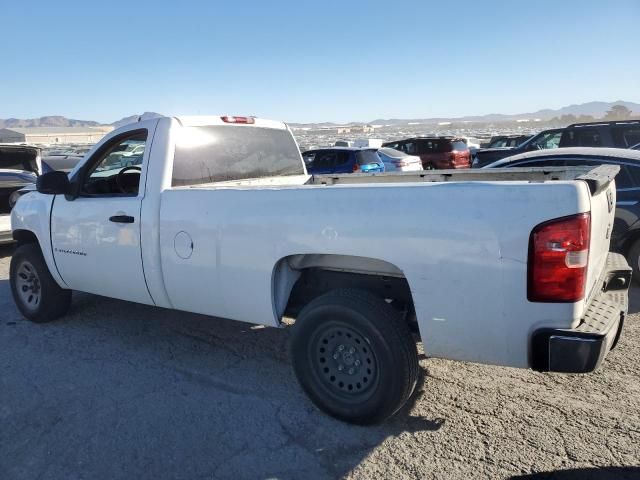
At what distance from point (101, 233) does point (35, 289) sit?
153 centimetres

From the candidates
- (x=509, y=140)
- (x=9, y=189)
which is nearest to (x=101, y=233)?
(x=9, y=189)

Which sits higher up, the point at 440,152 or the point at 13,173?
the point at 13,173

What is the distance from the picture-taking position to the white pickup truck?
2674 millimetres

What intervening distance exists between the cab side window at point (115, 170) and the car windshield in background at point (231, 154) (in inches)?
17.8

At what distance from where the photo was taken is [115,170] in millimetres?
5699

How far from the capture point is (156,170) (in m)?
4.12

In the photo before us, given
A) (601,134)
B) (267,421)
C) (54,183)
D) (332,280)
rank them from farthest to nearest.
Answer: (601,134) < (54,183) < (332,280) < (267,421)

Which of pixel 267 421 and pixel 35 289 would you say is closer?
pixel 267 421

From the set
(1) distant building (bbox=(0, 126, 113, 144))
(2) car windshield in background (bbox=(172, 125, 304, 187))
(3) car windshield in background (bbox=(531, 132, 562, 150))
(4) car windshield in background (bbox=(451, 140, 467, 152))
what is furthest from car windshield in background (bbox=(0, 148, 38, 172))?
(1) distant building (bbox=(0, 126, 113, 144))

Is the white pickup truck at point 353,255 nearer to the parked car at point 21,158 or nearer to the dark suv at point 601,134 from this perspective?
the parked car at point 21,158

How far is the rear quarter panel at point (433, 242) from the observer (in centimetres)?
268

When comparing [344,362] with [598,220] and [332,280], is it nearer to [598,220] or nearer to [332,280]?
[332,280]

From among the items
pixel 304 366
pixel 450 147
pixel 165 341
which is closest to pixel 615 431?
pixel 304 366

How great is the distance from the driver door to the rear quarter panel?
36.2 inches
